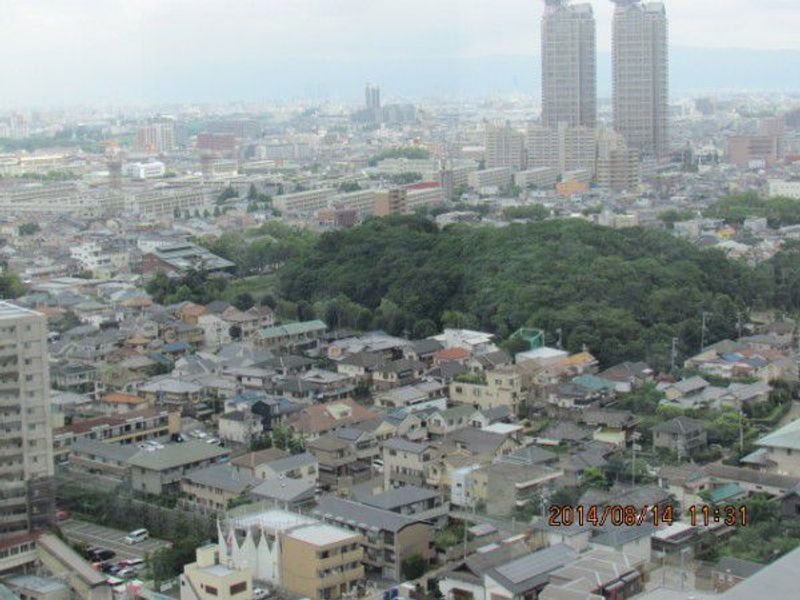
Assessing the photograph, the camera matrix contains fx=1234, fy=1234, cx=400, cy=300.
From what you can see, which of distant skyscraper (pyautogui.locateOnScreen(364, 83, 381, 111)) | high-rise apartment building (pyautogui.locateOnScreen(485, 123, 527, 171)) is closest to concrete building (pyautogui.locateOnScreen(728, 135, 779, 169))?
high-rise apartment building (pyautogui.locateOnScreen(485, 123, 527, 171))

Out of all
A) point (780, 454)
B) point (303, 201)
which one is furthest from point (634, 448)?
point (303, 201)

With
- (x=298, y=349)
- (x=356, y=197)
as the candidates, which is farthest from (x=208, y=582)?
(x=356, y=197)

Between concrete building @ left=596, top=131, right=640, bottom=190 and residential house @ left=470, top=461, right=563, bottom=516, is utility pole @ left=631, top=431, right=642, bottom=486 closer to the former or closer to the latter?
residential house @ left=470, top=461, right=563, bottom=516

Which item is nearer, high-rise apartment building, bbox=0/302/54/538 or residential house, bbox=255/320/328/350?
high-rise apartment building, bbox=0/302/54/538

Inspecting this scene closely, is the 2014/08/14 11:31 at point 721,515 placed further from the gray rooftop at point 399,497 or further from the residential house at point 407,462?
the residential house at point 407,462

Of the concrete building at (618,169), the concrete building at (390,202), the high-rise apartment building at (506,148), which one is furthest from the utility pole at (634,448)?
the high-rise apartment building at (506,148)

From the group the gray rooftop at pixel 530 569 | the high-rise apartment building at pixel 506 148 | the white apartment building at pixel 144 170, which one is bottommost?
the gray rooftop at pixel 530 569
